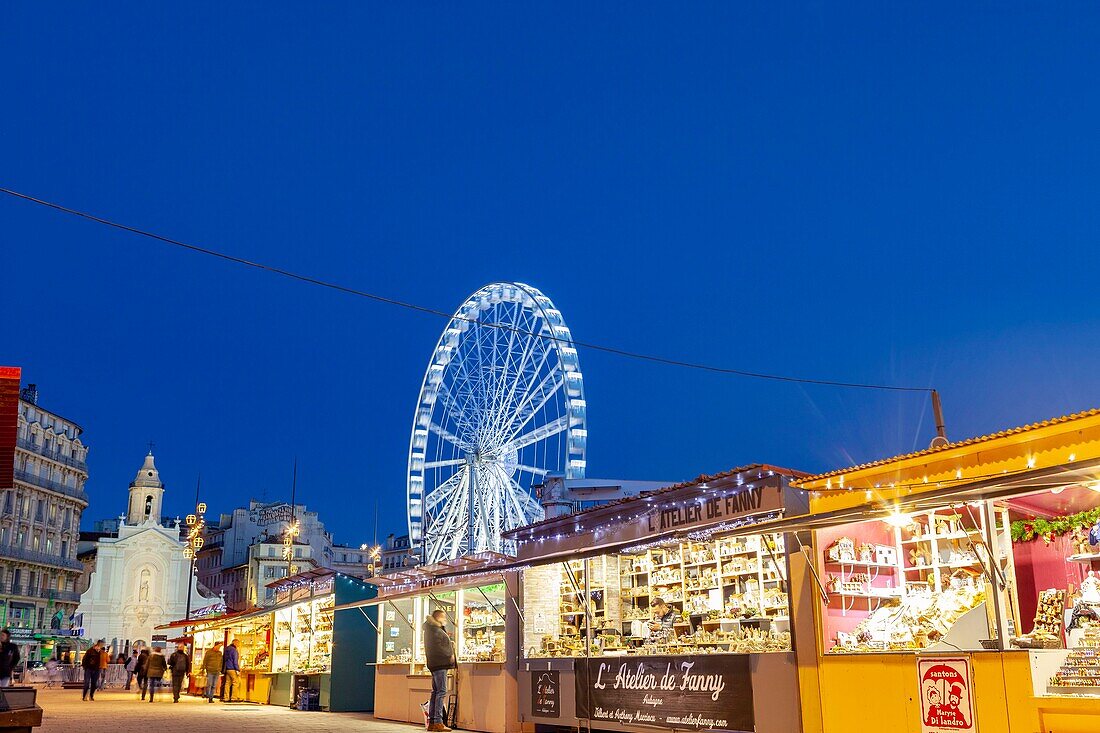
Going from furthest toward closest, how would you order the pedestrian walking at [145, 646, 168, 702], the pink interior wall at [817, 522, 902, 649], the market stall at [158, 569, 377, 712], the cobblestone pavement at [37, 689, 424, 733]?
the pedestrian walking at [145, 646, 168, 702], the market stall at [158, 569, 377, 712], the cobblestone pavement at [37, 689, 424, 733], the pink interior wall at [817, 522, 902, 649]

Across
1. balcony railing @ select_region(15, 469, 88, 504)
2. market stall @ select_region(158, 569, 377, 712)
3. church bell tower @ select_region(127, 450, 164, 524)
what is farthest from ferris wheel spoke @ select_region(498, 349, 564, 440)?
church bell tower @ select_region(127, 450, 164, 524)

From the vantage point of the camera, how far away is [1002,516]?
9680mm

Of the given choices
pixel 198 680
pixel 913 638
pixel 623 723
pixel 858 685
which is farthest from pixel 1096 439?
pixel 198 680

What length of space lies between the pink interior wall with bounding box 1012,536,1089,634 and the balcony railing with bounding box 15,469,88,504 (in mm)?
66385

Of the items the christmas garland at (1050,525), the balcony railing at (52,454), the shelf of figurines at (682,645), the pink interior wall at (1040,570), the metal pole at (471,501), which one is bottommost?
the shelf of figurines at (682,645)

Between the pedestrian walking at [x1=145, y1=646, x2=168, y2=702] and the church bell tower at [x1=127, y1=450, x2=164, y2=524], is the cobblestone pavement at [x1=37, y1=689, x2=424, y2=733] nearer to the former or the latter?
the pedestrian walking at [x1=145, y1=646, x2=168, y2=702]

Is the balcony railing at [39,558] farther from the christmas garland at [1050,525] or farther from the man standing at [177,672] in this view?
the christmas garland at [1050,525]

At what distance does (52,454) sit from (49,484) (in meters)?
2.31

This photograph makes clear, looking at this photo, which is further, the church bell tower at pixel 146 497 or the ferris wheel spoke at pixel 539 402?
the church bell tower at pixel 146 497

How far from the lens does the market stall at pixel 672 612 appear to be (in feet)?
36.1

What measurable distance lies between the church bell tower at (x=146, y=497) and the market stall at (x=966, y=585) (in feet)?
263

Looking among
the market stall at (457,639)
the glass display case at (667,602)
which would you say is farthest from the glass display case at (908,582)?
the market stall at (457,639)

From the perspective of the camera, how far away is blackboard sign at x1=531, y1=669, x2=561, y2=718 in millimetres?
14094

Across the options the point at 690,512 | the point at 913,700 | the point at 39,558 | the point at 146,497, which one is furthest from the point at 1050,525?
the point at 146,497
